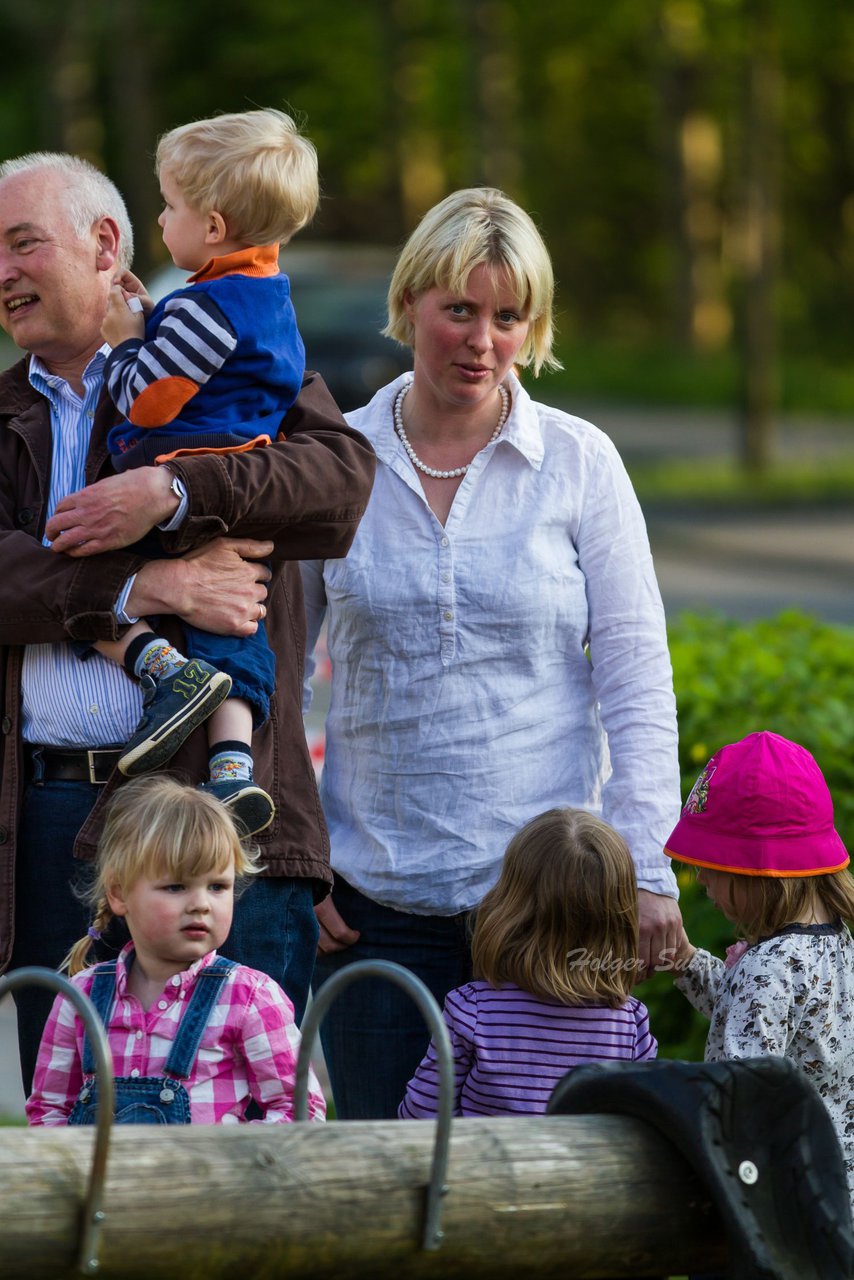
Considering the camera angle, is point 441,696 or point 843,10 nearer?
point 441,696

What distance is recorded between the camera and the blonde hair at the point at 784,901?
10.3 feet

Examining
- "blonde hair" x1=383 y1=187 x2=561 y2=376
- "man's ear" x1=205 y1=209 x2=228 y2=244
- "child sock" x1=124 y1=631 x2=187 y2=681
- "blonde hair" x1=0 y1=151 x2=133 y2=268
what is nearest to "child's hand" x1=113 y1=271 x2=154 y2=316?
"blonde hair" x1=0 y1=151 x2=133 y2=268

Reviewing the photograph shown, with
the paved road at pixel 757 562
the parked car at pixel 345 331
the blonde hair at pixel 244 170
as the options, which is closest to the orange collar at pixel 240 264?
the blonde hair at pixel 244 170

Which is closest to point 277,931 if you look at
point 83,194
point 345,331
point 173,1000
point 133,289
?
point 173,1000

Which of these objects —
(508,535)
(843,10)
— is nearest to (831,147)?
(843,10)

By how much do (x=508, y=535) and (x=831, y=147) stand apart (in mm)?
36227

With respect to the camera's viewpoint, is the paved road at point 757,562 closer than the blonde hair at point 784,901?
No

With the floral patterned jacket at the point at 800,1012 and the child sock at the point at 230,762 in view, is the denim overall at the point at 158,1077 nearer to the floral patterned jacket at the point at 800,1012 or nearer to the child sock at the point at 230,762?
the child sock at the point at 230,762

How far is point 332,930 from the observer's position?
340 centimetres

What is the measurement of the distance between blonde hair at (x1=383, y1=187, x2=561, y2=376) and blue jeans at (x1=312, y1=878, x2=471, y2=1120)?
101 cm

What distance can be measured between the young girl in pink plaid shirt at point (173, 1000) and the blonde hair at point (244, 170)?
0.95m

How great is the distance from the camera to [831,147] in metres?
37.4

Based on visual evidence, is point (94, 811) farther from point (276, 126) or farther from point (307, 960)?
point (276, 126)

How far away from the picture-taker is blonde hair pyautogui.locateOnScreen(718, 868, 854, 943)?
10.3ft
